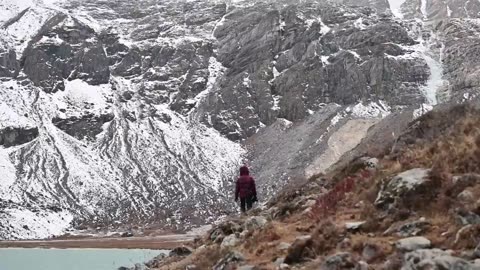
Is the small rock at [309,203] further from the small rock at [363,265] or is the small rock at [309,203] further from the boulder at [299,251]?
the small rock at [363,265]

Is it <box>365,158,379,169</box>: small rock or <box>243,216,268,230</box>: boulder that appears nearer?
<box>243,216,268,230</box>: boulder

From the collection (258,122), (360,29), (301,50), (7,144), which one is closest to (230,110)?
(258,122)

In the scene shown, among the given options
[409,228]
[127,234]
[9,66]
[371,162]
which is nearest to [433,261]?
[409,228]

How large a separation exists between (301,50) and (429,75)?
37.8 meters

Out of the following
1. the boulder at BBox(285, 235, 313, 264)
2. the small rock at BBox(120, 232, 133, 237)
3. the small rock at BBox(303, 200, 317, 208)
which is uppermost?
the boulder at BBox(285, 235, 313, 264)

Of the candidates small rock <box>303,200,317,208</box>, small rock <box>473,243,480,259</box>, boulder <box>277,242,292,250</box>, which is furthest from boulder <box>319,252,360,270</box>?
small rock <box>303,200,317,208</box>

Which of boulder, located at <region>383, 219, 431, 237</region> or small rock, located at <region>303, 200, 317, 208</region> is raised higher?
boulder, located at <region>383, 219, 431, 237</region>

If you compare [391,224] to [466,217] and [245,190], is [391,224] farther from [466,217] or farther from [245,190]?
[245,190]

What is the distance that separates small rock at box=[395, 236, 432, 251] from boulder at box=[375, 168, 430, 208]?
146 centimetres

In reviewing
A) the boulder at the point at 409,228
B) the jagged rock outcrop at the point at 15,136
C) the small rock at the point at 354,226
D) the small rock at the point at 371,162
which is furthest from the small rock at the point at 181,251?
the jagged rock outcrop at the point at 15,136

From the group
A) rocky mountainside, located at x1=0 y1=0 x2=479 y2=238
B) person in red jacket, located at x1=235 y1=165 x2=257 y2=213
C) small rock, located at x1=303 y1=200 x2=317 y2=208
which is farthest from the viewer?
rocky mountainside, located at x1=0 y1=0 x2=479 y2=238

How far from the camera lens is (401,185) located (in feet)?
31.9

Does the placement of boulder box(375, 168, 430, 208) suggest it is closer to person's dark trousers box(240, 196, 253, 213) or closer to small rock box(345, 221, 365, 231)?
small rock box(345, 221, 365, 231)

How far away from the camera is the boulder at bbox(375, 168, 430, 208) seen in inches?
375
